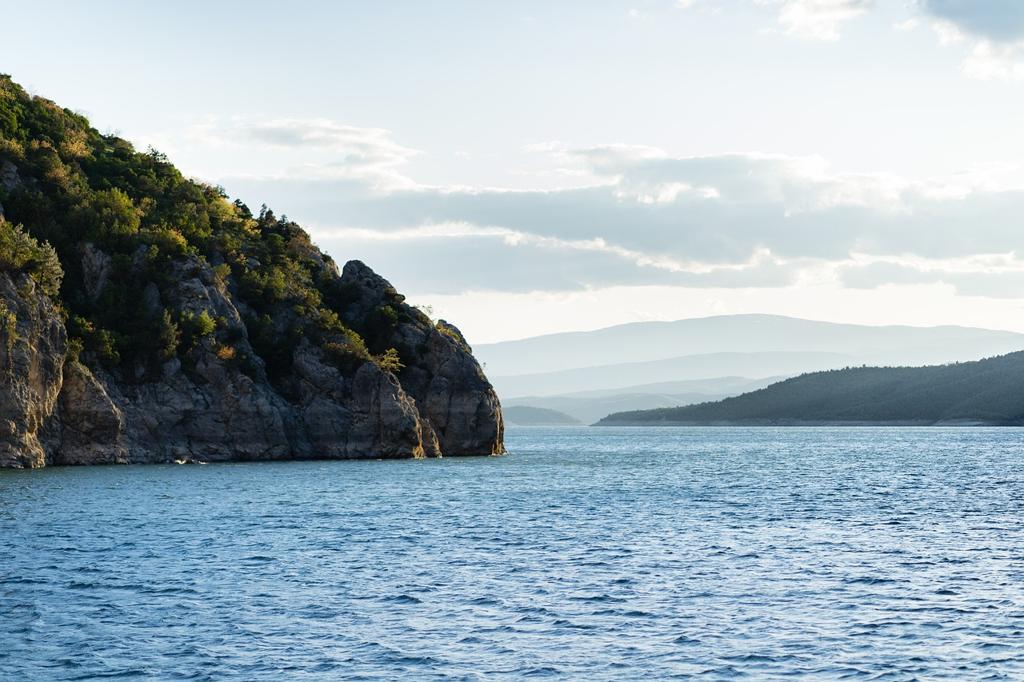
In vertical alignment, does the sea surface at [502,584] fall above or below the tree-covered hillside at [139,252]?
below

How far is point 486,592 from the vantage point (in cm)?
3619

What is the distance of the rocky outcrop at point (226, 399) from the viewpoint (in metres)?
90.9

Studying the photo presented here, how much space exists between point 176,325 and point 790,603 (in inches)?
3325

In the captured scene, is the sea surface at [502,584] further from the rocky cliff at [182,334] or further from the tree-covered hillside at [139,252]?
the tree-covered hillside at [139,252]

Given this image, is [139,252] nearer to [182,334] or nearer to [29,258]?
[182,334]

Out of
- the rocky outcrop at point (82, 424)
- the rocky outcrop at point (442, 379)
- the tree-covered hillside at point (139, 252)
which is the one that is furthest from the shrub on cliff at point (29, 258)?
the rocky outcrop at point (442, 379)

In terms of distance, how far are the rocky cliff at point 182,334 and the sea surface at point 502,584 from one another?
69.7 feet

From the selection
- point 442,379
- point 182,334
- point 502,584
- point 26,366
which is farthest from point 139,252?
point 502,584

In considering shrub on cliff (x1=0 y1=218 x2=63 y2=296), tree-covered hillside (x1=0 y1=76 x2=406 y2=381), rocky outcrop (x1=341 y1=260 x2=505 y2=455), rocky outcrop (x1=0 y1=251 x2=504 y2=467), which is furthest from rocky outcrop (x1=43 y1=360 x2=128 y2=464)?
rocky outcrop (x1=341 y1=260 x2=505 y2=455)

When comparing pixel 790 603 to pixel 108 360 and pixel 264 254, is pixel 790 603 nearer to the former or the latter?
pixel 108 360

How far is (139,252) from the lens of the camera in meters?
112

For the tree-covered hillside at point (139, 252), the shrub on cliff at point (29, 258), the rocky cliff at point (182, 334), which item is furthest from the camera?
the tree-covered hillside at point (139, 252)

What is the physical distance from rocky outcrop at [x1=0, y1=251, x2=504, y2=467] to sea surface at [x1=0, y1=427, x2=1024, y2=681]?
17253mm

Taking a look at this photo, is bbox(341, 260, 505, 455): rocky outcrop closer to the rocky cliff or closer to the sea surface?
the rocky cliff
